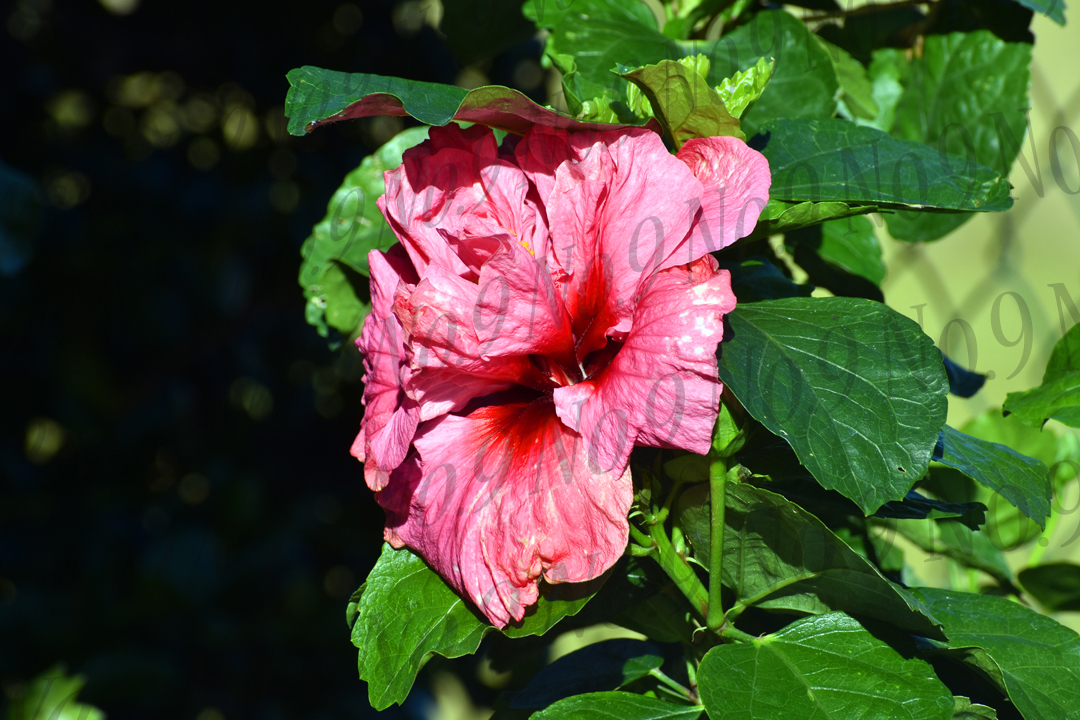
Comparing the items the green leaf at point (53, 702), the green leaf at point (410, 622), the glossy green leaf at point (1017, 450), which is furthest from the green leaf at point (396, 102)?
the green leaf at point (53, 702)

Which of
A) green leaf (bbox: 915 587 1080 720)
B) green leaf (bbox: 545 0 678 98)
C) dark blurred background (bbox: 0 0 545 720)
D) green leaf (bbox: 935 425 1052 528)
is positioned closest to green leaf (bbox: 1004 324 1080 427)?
green leaf (bbox: 935 425 1052 528)

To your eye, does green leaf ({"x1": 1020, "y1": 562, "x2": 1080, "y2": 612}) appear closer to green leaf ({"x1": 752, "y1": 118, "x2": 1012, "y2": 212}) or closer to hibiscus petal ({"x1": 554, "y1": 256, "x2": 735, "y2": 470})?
green leaf ({"x1": 752, "y1": 118, "x2": 1012, "y2": 212})

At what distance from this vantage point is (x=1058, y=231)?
1.80 metres

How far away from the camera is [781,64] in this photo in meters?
0.68

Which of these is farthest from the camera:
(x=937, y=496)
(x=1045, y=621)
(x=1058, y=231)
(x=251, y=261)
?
(x=1058, y=231)

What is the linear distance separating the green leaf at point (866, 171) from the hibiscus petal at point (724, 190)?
69 millimetres

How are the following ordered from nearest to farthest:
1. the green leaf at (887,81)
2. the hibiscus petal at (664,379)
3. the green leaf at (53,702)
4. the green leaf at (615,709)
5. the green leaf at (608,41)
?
the hibiscus petal at (664,379)
the green leaf at (615,709)
the green leaf at (608,41)
the green leaf at (887,81)
the green leaf at (53,702)

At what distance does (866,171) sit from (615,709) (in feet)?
1.17

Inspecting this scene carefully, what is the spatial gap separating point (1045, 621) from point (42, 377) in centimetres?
114

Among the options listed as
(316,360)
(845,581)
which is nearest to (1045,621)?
(845,581)

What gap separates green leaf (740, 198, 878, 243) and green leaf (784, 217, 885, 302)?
0.69ft

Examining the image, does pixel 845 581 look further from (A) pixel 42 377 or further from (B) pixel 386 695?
(A) pixel 42 377

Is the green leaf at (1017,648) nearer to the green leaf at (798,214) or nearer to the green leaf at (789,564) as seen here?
the green leaf at (789,564)

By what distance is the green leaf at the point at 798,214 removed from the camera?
0.47m
